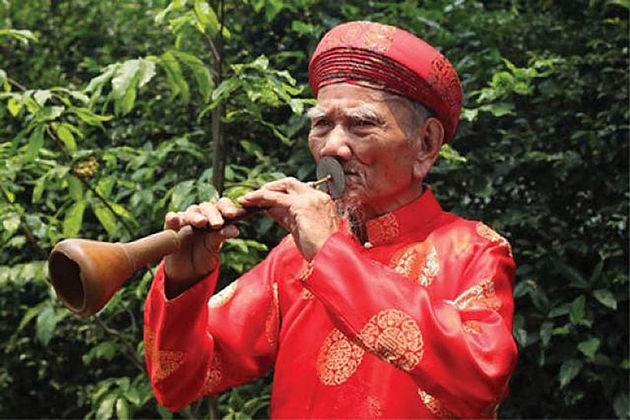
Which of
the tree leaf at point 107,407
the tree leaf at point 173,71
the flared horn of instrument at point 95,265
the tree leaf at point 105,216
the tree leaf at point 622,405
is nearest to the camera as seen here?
the flared horn of instrument at point 95,265

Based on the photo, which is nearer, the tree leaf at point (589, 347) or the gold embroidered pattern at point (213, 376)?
the gold embroidered pattern at point (213, 376)

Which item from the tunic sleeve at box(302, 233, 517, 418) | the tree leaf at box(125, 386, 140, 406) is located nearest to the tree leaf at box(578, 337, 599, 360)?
the tree leaf at box(125, 386, 140, 406)

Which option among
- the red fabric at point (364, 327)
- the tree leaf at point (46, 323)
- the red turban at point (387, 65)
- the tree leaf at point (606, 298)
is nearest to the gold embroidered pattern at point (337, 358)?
the red fabric at point (364, 327)

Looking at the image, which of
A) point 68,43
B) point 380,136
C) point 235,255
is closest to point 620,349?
point 235,255

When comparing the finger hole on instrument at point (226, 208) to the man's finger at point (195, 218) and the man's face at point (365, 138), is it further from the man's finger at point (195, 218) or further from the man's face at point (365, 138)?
the man's face at point (365, 138)

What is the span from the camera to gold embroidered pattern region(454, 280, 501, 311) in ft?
6.82

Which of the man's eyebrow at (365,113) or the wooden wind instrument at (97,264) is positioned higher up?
the man's eyebrow at (365,113)

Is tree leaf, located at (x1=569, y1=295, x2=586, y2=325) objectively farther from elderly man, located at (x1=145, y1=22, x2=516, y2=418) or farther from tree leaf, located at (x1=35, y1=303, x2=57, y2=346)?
tree leaf, located at (x1=35, y1=303, x2=57, y2=346)

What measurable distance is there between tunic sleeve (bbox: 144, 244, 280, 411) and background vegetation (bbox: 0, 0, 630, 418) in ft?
2.86

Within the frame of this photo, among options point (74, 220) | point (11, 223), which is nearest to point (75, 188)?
point (74, 220)

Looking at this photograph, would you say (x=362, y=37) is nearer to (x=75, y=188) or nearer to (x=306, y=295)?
(x=306, y=295)

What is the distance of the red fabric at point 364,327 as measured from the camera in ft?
6.38

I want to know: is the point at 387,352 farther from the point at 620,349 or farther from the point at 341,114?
the point at 620,349

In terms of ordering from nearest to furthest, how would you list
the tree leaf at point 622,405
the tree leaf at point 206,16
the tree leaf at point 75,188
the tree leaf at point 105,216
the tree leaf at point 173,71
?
the tree leaf at point 206,16 → the tree leaf at point 173,71 → the tree leaf at point 75,188 → the tree leaf at point 105,216 → the tree leaf at point 622,405
